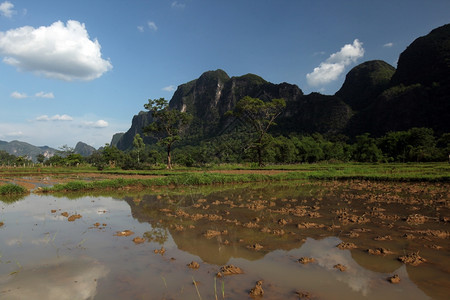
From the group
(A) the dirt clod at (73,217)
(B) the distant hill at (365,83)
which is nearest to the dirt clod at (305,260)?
(A) the dirt clod at (73,217)

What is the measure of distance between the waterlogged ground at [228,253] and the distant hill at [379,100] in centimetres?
8736

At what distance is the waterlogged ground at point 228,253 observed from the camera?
183 inches

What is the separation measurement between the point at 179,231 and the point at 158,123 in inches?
1564

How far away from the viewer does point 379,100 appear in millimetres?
102062

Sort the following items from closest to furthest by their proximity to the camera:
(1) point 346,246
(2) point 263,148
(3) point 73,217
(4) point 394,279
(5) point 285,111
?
1. (4) point 394,279
2. (1) point 346,246
3. (3) point 73,217
4. (2) point 263,148
5. (5) point 285,111

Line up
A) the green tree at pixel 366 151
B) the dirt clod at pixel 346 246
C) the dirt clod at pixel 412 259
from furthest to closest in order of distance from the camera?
the green tree at pixel 366 151 < the dirt clod at pixel 346 246 < the dirt clod at pixel 412 259

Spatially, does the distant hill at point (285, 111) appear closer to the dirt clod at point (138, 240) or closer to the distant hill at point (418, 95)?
the distant hill at point (418, 95)

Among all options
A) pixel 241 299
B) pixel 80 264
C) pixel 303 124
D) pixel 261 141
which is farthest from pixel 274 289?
Result: pixel 303 124

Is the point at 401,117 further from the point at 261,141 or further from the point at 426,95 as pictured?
the point at 261,141

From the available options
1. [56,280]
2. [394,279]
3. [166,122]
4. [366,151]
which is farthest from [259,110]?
[56,280]

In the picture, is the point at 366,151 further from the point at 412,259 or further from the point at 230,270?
the point at 230,270

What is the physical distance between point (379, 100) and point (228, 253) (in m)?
116

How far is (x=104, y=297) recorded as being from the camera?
4477 millimetres

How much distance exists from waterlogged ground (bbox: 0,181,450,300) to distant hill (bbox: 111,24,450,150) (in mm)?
87363
